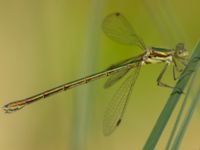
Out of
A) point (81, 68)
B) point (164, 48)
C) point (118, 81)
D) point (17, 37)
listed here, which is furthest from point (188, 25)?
point (17, 37)

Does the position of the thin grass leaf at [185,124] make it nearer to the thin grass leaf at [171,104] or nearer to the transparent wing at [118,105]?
the thin grass leaf at [171,104]

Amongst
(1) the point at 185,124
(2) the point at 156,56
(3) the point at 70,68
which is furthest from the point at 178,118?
(3) the point at 70,68

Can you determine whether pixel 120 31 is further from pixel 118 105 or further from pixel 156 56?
pixel 118 105

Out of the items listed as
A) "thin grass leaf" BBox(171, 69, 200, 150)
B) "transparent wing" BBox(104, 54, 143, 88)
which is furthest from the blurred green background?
"thin grass leaf" BBox(171, 69, 200, 150)

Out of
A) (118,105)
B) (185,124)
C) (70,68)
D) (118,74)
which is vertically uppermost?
(70,68)

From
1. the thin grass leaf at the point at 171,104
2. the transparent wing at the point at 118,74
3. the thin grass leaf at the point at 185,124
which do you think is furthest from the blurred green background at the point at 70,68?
the thin grass leaf at the point at 185,124

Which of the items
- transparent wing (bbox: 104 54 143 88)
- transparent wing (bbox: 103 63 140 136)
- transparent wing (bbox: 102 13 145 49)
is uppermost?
transparent wing (bbox: 102 13 145 49)

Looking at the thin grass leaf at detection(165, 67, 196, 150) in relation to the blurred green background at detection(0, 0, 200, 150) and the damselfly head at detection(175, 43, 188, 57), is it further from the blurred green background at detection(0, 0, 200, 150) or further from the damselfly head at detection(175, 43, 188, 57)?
the blurred green background at detection(0, 0, 200, 150)
